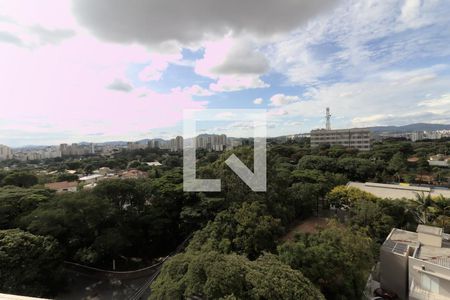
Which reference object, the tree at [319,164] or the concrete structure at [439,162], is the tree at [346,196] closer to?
the tree at [319,164]

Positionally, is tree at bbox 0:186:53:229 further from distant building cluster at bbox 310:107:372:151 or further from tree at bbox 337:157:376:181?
distant building cluster at bbox 310:107:372:151

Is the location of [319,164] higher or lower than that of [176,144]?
lower

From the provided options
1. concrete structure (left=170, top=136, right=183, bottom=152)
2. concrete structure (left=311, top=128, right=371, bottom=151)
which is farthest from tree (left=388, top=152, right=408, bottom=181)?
concrete structure (left=170, top=136, right=183, bottom=152)

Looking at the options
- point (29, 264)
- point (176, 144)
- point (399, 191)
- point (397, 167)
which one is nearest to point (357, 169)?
point (397, 167)

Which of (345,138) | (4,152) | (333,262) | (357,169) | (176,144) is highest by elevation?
(345,138)

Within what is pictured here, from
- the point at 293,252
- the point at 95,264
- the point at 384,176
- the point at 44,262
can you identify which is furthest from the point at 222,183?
the point at 384,176

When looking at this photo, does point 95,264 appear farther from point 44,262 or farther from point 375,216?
point 375,216

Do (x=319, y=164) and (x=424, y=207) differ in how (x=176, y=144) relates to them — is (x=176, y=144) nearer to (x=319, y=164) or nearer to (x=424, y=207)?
(x=319, y=164)
